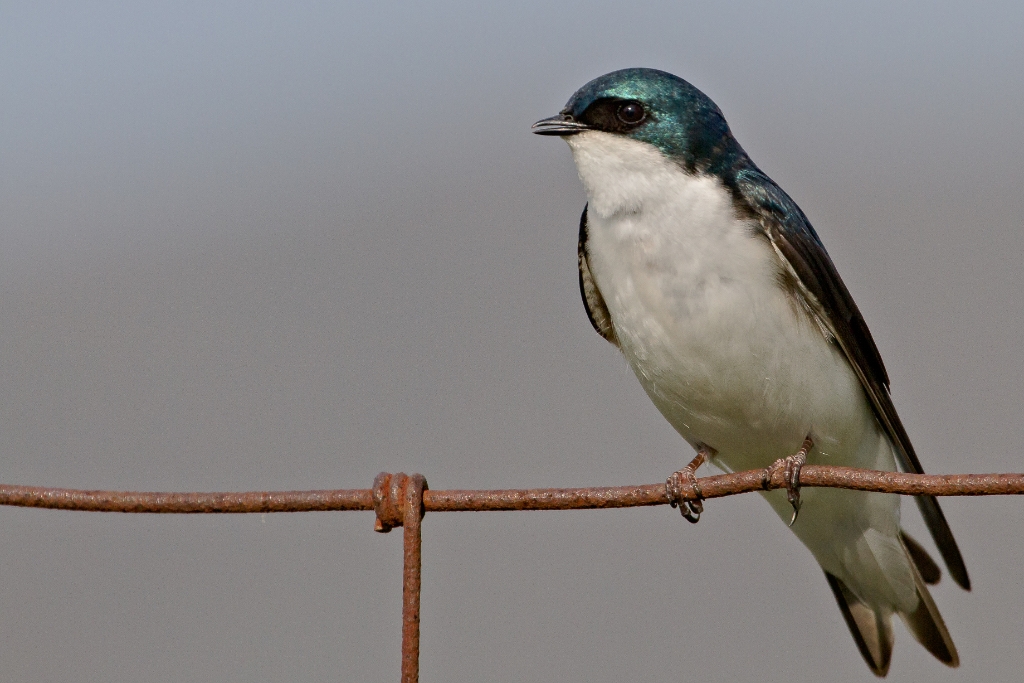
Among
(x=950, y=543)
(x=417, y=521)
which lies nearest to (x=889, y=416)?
(x=950, y=543)

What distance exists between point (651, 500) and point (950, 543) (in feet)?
4.28

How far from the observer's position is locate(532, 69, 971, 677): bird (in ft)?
7.84

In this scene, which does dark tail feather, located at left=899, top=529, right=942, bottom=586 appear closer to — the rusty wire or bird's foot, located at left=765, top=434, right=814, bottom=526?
bird's foot, located at left=765, top=434, right=814, bottom=526

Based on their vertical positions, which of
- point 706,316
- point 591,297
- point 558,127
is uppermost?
point 558,127

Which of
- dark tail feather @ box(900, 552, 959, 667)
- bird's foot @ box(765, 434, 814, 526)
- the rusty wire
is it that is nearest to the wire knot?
the rusty wire

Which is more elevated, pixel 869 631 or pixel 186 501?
pixel 869 631

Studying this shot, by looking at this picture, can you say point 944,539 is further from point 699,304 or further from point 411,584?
point 411,584

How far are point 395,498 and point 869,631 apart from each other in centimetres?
183

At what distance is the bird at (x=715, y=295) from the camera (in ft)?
7.84

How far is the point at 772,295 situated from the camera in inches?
95.3

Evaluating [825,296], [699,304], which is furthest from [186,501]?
[825,296]

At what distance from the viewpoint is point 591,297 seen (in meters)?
2.73

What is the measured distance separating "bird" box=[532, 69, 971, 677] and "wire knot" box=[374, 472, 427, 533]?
0.96 meters

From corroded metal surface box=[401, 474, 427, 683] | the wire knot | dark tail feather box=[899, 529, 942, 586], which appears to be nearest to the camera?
corroded metal surface box=[401, 474, 427, 683]
